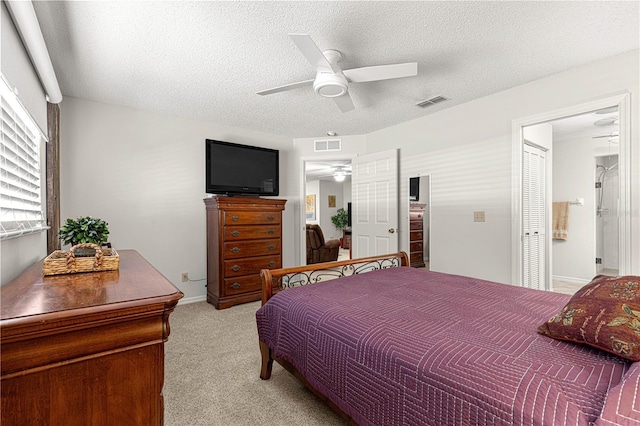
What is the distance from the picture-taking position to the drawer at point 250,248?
356 centimetres

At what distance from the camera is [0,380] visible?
657mm

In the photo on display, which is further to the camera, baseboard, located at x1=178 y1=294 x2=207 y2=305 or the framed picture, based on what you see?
the framed picture

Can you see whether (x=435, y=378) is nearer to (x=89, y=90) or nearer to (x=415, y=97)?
(x=415, y=97)

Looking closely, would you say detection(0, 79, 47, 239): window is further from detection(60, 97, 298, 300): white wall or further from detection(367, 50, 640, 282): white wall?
detection(367, 50, 640, 282): white wall

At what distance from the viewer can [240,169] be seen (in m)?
3.98

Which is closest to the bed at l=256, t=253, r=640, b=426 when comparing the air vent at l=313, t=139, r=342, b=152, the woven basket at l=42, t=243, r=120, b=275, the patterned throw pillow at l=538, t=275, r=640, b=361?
the patterned throw pillow at l=538, t=275, r=640, b=361

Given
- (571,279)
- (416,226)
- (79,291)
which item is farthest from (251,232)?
(571,279)

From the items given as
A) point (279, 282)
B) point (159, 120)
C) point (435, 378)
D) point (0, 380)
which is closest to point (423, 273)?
point (279, 282)

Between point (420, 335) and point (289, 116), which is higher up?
point (289, 116)

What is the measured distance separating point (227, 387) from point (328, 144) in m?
3.65

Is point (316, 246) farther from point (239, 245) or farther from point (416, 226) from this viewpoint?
point (239, 245)

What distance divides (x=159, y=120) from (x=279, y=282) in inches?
108

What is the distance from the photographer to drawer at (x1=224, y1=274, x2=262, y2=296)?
3.54 meters

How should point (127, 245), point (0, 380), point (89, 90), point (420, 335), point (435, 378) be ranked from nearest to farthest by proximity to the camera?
1. point (0, 380)
2. point (435, 378)
3. point (420, 335)
4. point (89, 90)
5. point (127, 245)
